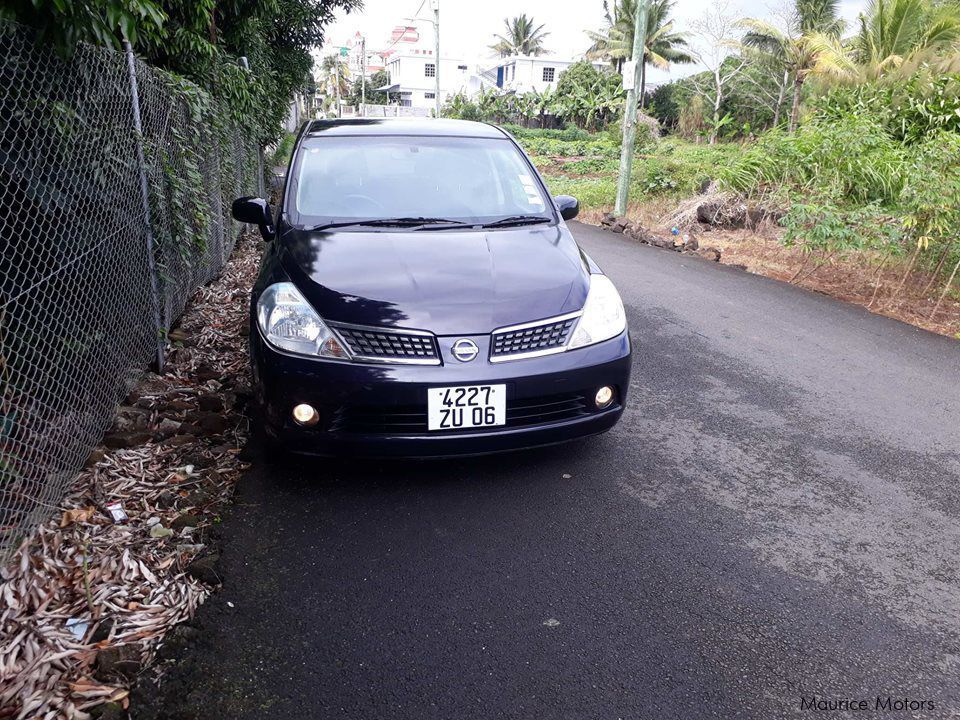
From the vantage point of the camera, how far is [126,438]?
11.5 feet

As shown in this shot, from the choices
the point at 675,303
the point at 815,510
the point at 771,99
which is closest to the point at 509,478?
the point at 815,510

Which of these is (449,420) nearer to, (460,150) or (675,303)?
(460,150)

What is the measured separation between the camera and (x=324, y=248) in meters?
3.56

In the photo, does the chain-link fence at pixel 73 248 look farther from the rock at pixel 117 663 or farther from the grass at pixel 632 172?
the grass at pixel 632 172

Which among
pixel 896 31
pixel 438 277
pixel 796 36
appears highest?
pixel 796 36

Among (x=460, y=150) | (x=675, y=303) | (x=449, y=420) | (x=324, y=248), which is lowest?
(x=675, y=303)

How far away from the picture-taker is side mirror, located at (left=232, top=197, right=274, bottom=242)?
4160 mm

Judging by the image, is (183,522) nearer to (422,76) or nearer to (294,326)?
(294,326)

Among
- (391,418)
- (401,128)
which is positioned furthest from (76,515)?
(401,128)

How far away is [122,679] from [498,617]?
1219 millimetres

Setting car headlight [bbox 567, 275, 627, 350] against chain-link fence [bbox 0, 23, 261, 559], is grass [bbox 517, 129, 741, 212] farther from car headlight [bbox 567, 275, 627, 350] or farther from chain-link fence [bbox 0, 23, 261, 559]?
chain-link fence [bbox 0, 23, 261, 559]

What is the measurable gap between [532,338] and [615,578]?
3.58 ft

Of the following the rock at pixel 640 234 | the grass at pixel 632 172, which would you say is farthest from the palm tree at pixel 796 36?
the rock at pixel 640 234

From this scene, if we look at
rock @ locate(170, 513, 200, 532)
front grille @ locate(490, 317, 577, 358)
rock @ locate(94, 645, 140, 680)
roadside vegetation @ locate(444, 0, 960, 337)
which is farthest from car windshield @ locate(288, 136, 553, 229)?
roadside vegetation @ locate(444, 0, 960, 337)
